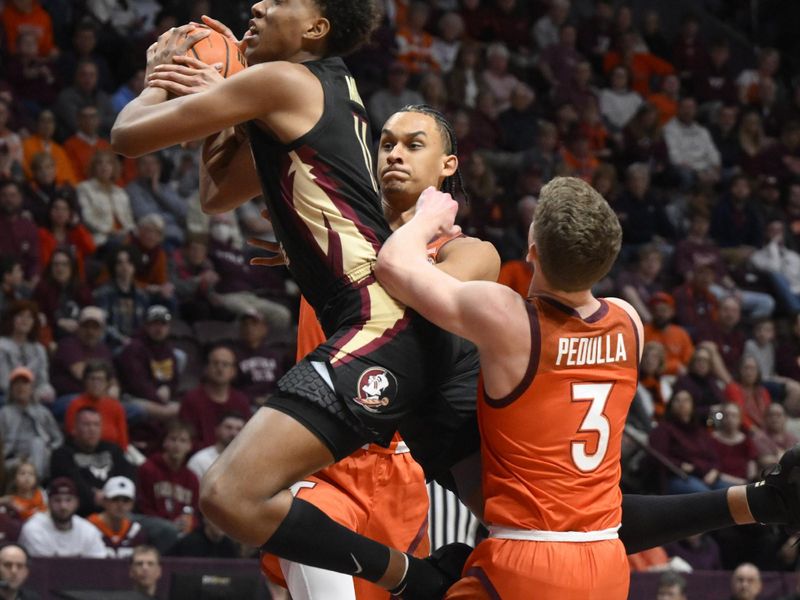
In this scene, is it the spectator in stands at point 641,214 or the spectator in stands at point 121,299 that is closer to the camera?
the spectator in stands at point 121,299

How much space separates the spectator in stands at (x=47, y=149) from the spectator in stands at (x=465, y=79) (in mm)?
4218

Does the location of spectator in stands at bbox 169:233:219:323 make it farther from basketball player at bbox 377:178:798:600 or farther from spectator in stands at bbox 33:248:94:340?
basketball player at bbox 377:178:798:600

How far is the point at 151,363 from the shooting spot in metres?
10.5

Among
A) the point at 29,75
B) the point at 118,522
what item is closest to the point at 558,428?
the point at 118,522

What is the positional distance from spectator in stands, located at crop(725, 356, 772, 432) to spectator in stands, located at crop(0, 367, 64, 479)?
19.4 ft

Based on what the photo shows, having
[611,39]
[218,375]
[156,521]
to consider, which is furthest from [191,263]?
[611,39]

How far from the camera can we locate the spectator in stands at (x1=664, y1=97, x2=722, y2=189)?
1555cm

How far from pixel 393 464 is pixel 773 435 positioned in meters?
8.02

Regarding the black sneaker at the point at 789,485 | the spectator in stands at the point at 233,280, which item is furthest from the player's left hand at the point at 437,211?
the spectator in stands at the point at 233,280

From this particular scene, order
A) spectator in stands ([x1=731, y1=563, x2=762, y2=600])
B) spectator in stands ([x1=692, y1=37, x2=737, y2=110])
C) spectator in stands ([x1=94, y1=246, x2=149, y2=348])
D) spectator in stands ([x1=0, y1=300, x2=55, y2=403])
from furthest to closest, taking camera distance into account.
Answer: spectator in stands ([x1=692, y1=37, x2=737, y2=110])
spectator in stands ([x1=94, y1=246, x2=149, y2=348])
spectator in stands ([x1=0, y1=300, x2=55, y2=403])
spectator in stands ([x1=731, y1=563, x2=762, y2=600])

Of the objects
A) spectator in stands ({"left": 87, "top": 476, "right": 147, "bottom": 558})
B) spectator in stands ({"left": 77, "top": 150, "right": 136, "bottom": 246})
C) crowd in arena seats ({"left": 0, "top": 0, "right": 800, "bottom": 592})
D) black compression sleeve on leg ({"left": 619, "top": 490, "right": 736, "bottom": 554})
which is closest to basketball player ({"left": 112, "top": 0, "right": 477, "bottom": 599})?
black compression sleeve on leg ({"left": 619, "top": 490, "right": 736, "bottom": 554})

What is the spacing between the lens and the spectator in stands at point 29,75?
40.3 ft

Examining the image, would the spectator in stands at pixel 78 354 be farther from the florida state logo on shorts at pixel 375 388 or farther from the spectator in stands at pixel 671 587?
the florida state logo on shorts at pixel 375 388

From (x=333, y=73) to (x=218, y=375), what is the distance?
20.3 feet
